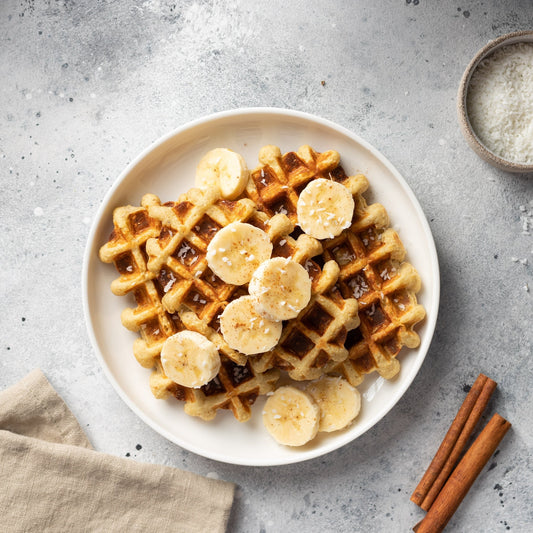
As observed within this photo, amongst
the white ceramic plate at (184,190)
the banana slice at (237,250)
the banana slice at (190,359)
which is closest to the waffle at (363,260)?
the white ceramic plate at (184,190)

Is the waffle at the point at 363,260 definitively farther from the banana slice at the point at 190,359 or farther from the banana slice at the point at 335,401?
the banana slice at the point at 190,359

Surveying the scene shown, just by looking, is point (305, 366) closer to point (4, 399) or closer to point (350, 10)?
point (4, 399)

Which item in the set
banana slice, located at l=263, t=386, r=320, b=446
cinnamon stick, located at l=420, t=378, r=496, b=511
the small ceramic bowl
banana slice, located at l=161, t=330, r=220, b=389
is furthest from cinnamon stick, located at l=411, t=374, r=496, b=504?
banana slice, located at l=161, t=330, r=220, b=389

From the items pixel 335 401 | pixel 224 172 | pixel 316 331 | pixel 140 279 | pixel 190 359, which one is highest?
pixel 224 172

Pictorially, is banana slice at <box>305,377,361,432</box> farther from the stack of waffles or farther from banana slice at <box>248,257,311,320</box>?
banana slice at <box>248,257,311,320</box>

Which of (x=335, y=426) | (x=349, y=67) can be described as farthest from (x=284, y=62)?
(x=335, y=426)

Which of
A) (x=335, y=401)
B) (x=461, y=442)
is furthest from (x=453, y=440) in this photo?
(x=335, y=401)

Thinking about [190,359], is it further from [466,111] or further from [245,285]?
[466,111]
